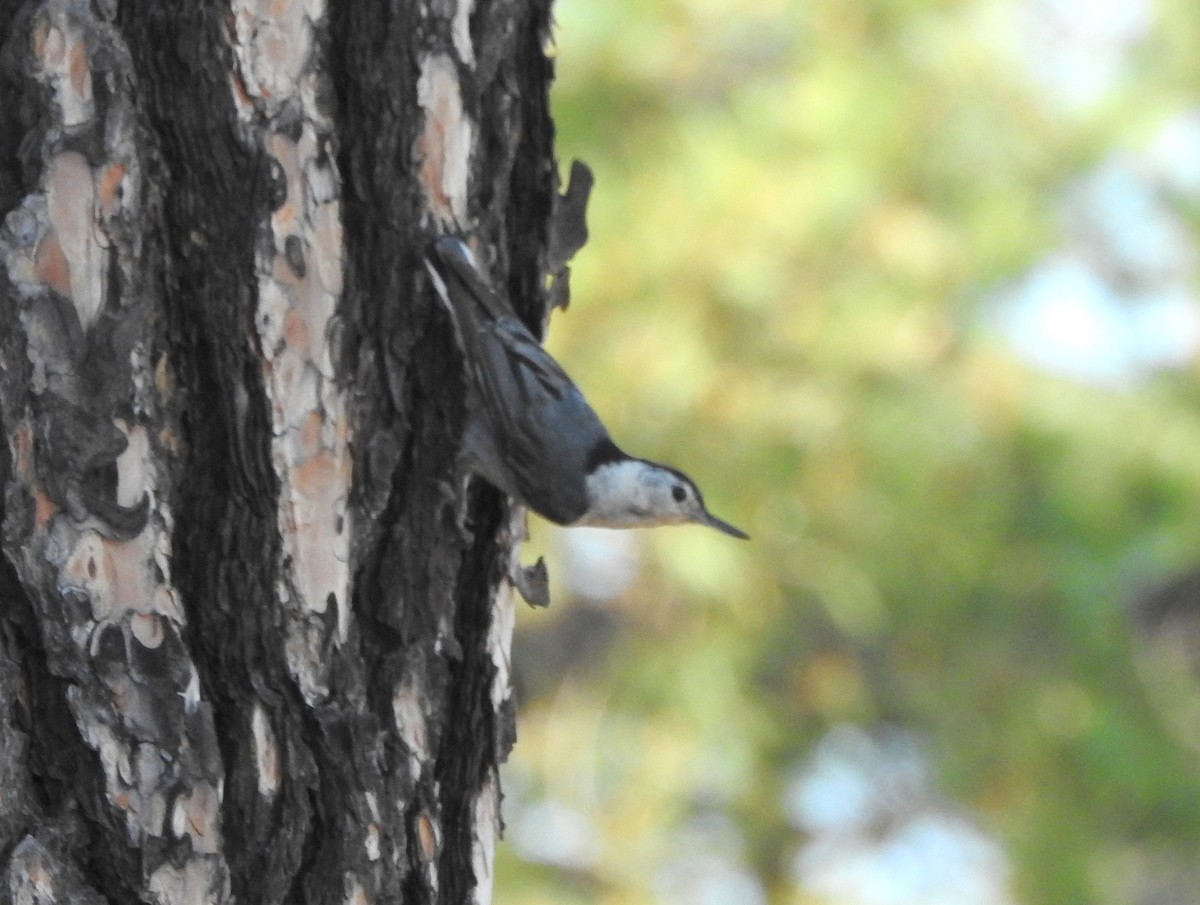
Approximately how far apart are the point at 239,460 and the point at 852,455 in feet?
8.86

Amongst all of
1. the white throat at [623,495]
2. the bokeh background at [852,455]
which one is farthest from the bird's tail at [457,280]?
the bokeh background at [852,455]

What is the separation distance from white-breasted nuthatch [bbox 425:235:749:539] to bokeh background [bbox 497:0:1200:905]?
137 centimetres

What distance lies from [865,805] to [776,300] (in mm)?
2198

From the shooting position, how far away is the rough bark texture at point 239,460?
4.09 ft

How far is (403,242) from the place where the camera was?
143cm

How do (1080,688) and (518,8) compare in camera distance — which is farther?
(1080,688)

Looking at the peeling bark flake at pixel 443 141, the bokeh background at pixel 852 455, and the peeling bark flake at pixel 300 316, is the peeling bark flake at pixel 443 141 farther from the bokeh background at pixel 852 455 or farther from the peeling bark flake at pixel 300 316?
the bokeh background at pixel 852 455

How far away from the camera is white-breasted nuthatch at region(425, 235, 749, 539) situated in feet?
4.80

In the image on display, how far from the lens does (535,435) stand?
6.22ft

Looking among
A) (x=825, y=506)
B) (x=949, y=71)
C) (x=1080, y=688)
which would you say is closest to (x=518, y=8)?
(x=825, y=506)

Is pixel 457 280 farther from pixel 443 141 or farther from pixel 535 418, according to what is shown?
pixel 535 418

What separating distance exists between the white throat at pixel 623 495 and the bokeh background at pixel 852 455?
4.43ft

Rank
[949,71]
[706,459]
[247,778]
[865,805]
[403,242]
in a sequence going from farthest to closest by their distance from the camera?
[865,805] < [949,71] < [706,459] < [403,242] < [247,778]

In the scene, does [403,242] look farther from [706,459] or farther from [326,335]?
[706,459]
